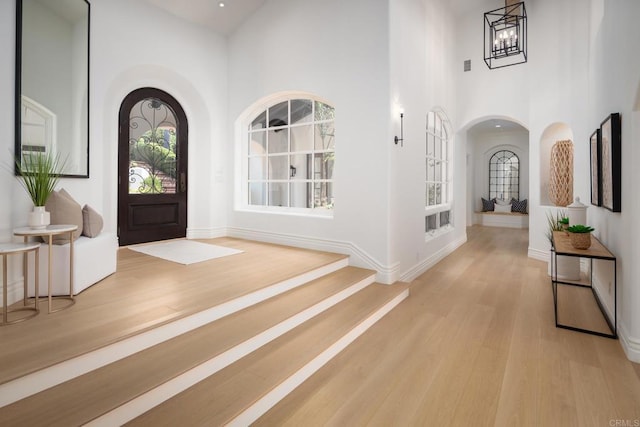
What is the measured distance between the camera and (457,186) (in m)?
6.30

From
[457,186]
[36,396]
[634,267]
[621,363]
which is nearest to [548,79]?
[457,186]

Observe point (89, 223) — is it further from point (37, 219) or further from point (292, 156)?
point (292, 156)

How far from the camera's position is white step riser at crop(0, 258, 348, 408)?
149 centimetres

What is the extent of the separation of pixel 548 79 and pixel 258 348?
5913 mm

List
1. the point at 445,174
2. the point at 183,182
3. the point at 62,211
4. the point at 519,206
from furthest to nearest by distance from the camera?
the point at 519,206, the point at 445,174, the point at 183,182, the point at 62,211

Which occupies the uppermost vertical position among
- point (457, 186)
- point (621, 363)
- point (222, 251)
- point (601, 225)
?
point (457, 186)

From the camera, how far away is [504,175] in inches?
412

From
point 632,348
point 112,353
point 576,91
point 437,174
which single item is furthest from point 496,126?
point 112,353

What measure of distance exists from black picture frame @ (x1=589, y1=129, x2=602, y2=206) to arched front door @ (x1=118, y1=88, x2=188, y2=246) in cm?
527

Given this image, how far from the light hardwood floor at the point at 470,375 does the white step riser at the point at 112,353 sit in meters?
0.82

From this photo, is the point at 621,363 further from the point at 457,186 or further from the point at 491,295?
the point at 457,186

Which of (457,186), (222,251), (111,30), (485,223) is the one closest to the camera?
(111,30)

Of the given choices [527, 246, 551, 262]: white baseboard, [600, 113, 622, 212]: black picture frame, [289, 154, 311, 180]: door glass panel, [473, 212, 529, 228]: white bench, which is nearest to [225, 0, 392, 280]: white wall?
[289, 154, 311, 180]: door glass panel

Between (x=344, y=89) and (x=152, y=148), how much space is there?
2936 millimetres
